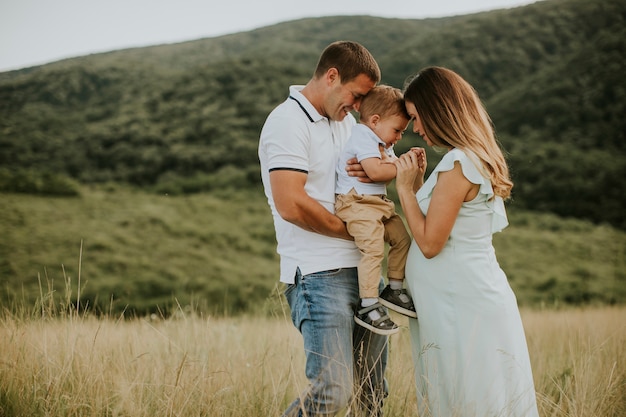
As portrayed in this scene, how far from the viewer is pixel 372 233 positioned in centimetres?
308

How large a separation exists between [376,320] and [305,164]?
35.1 inches

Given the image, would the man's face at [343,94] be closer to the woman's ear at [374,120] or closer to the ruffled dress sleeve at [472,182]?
the woman's ear at [374,120]

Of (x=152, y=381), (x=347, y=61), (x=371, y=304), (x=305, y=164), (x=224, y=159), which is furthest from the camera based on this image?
(x=224, y=159)

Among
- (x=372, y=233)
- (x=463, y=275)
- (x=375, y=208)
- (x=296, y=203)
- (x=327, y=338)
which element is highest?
(x=296, y=203)

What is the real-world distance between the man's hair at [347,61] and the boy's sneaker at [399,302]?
3.96ft

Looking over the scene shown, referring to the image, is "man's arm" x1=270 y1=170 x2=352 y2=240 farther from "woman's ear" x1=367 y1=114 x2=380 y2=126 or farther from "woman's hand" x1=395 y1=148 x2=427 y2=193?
"woman's ear" x1=367 y1=114 x2=380 y2=126

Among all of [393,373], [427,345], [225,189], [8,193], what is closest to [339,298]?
[427,345]

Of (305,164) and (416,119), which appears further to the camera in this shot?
(416,119)

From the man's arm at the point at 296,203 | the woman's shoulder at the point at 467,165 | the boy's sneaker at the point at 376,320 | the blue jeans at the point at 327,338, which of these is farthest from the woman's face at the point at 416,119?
the boy's sneaker at the point at 376,320

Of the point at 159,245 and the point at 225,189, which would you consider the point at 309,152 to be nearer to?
the point at 159,245

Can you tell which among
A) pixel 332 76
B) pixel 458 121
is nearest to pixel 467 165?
pixel 458 121

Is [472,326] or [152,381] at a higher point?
[472,326]

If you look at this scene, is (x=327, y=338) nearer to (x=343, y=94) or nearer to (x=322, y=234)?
(x=322, y=234)

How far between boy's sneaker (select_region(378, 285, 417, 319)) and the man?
160 millimetres
